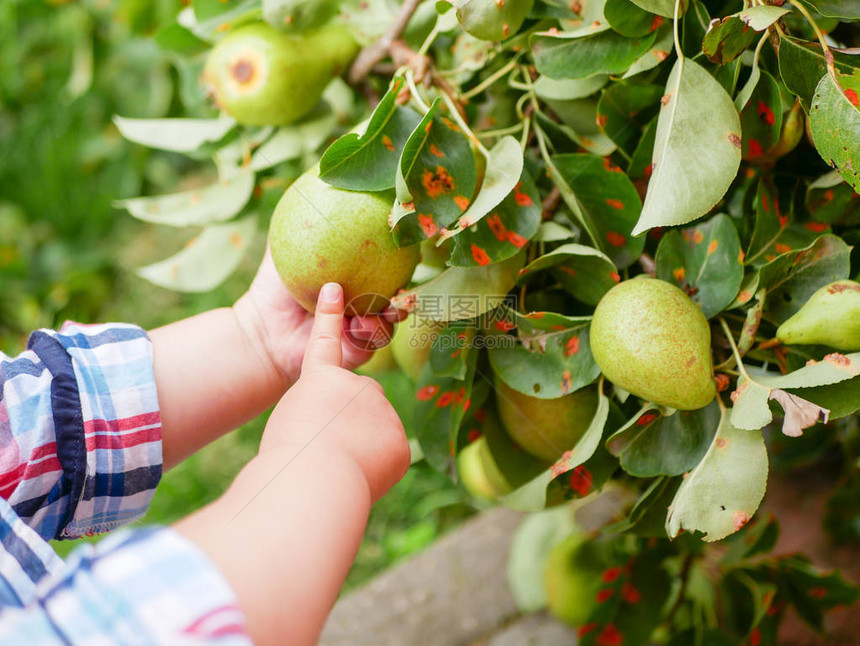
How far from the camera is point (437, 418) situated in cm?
69

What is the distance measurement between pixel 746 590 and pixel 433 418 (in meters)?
0.43

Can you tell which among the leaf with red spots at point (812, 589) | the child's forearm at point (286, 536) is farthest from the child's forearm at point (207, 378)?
the leaf with red spots at point (812, 589)

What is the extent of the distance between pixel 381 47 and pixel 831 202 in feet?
1.35

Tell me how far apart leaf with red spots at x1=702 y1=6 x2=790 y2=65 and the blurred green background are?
0.88 metres

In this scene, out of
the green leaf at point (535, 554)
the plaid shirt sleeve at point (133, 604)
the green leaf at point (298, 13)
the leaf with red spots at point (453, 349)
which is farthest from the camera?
the green leaf at point (535, 554)

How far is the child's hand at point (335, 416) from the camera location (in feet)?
1.64

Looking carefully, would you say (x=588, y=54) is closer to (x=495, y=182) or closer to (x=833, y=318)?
(x=495, y=182)

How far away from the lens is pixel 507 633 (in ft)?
3.46

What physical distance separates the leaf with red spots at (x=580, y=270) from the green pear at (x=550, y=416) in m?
0.09

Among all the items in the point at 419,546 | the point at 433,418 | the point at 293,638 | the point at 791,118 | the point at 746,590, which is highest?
the point at 791,118

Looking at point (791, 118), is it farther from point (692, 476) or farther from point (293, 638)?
point (293, 638)

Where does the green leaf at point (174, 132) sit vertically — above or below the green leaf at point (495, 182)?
below

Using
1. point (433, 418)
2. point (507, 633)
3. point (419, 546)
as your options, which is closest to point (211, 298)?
point (419, 546)

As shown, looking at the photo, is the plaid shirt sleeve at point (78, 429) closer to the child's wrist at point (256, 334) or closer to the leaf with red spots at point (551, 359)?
the child's wrist at point (256, 334)
